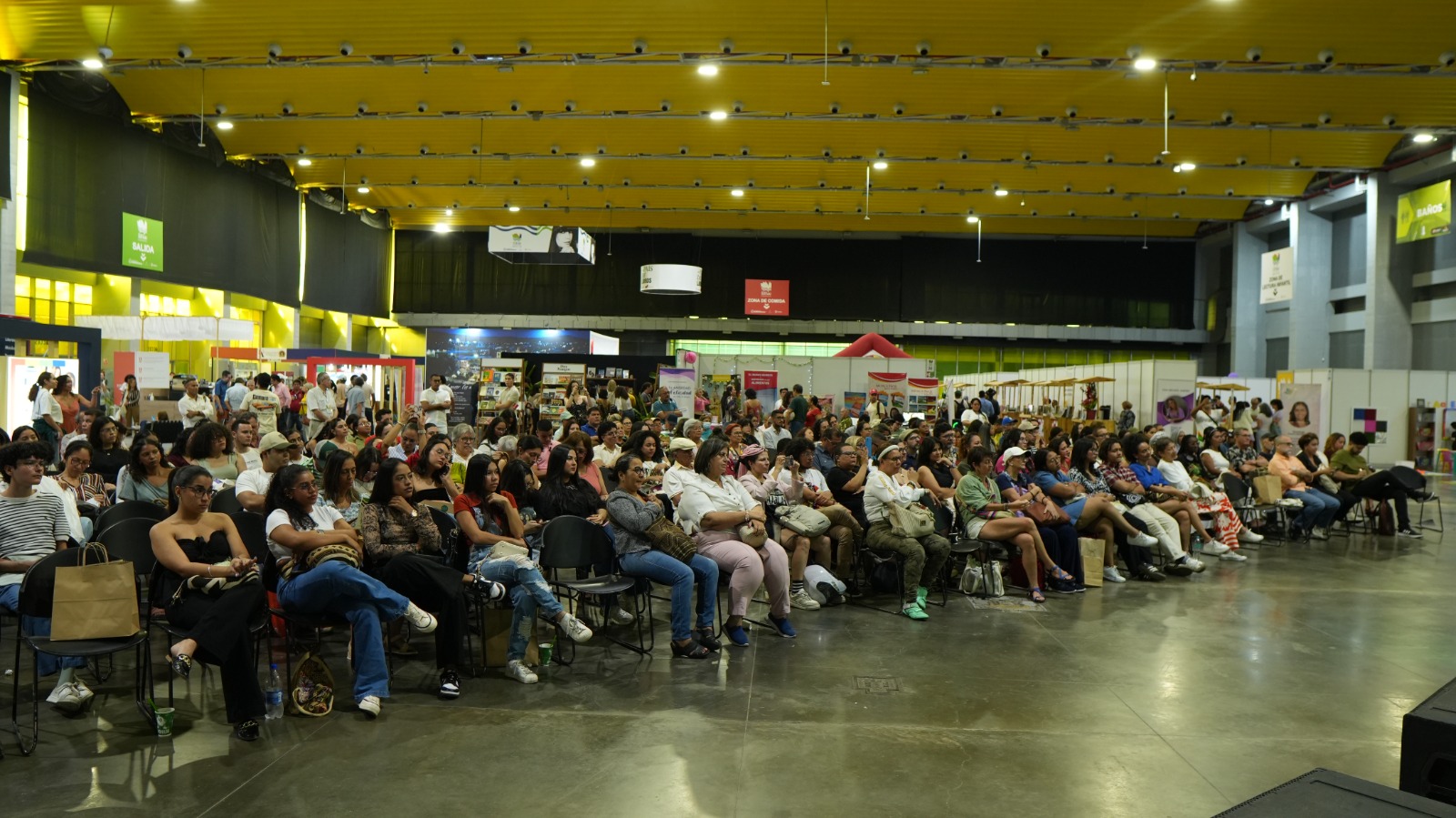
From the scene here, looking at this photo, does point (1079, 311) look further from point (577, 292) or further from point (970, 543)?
point (970, 543)

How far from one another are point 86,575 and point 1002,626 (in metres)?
4.73

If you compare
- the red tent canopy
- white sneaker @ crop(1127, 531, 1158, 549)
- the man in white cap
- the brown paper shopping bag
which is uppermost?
the red tent canopy

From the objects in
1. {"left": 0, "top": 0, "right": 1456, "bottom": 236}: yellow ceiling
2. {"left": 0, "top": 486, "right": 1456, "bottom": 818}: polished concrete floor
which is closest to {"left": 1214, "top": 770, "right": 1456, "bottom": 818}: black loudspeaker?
{"left": 0, "top": 486, "right": 1456, "bottom": 818}: polished concrete floor

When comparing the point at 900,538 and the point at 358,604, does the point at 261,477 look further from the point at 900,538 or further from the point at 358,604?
the point at 900,538

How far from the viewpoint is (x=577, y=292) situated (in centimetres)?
3041

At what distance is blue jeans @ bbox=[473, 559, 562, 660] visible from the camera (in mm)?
4633

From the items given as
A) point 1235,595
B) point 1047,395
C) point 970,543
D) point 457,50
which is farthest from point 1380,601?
point 1047,395

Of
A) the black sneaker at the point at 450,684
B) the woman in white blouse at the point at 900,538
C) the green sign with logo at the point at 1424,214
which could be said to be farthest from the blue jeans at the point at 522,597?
the green sign with logo at the point at 1424,214

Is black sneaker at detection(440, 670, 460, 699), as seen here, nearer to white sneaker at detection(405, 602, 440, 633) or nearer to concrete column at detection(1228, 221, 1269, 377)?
white sneaker at detection(405, 602, 440, 633)

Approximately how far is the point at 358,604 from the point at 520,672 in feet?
2.85

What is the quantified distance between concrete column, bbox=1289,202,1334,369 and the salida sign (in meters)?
13.8

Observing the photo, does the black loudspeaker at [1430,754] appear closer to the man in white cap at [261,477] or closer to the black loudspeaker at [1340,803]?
the black loudspeaker at [1340,803]

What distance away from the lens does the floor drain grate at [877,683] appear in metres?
4.52

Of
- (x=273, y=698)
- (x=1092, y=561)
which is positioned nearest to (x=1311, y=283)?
(x=1092, y=561)
